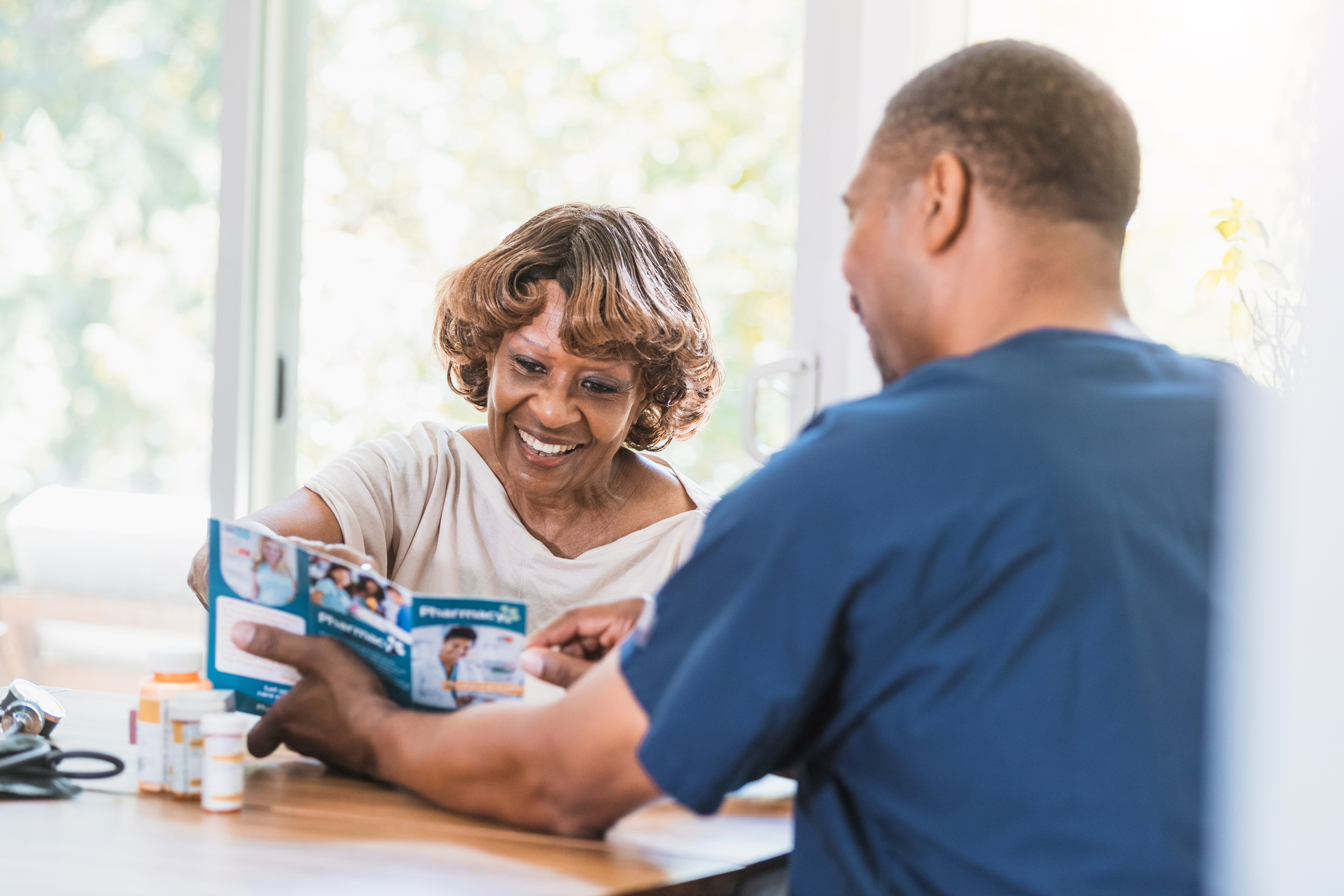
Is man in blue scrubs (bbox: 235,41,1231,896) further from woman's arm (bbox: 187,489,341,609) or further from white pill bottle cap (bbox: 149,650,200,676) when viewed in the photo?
woman's arm (bbox: 187,489,341,609)

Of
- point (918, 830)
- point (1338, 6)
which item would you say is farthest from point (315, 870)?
point (1338, 6)

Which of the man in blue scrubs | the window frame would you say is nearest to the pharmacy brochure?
the man in blue scrubs

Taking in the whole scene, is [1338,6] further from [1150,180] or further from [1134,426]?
[1150,180]

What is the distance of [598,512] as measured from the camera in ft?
6.79

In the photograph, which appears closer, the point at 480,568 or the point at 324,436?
the point at 480,568

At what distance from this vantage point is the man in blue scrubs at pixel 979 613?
854mm

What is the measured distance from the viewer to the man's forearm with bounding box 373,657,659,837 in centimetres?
96

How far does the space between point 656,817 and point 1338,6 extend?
0.90 metres

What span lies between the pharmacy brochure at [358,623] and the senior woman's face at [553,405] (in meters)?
0.63

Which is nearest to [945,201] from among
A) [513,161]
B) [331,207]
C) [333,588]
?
[333,588]

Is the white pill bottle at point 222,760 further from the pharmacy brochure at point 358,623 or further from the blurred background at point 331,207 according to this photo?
the blurred background at point 331,207

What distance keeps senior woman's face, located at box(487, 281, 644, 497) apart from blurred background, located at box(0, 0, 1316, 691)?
71 cm

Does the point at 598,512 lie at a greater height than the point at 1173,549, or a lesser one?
lesser

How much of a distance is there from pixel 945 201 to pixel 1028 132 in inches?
3.5
